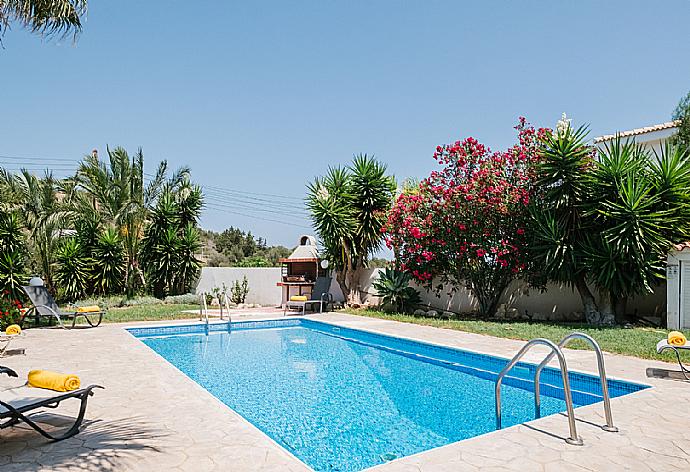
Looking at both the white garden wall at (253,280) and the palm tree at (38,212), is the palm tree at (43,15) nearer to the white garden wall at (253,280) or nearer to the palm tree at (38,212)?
the palm tree at (38,212)

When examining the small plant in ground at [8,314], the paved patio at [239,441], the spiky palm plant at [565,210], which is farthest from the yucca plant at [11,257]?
the spiky palm plant at [565,210]

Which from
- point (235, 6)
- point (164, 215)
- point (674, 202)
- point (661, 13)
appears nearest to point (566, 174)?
point (674, 202)

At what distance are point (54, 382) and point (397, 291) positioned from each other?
11381 mm

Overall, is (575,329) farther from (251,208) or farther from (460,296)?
(251,208)

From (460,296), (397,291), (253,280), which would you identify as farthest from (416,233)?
(253,280)

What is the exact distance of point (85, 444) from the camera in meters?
4.34

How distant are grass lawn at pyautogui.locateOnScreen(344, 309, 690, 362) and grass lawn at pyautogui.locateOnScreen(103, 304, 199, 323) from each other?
6.27 metres

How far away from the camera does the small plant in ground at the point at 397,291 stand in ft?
49.8

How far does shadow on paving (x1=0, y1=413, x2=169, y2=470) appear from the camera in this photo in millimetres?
3916

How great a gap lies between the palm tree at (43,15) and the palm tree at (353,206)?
898 cm

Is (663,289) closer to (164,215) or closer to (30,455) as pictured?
(30,455)

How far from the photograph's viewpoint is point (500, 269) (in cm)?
1360

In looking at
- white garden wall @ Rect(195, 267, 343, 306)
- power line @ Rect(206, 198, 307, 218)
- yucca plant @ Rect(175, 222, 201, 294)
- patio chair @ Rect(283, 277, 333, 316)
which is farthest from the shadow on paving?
power line @ Rect(206, 198, 307, 218)

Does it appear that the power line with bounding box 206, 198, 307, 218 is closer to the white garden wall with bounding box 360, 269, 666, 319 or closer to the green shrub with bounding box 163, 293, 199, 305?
the green shrub with bounding box 163, 293, 199, 305
